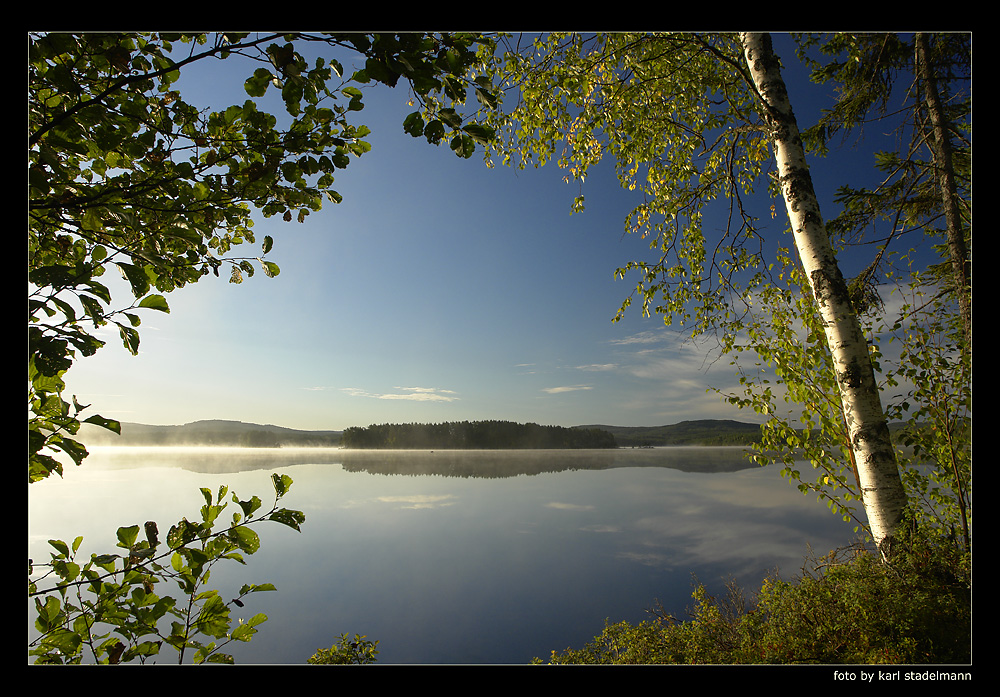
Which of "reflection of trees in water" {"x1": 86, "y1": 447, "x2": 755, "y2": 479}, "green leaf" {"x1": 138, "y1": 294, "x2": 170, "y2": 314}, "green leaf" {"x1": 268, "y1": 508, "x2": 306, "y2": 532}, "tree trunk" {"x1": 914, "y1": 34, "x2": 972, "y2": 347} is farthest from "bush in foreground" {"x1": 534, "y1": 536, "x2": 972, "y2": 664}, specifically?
"reflection of trees in water" {"x1": 86, "y1": 447, "x2": 755, "y2": 479}

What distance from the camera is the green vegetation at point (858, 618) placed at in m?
2.14

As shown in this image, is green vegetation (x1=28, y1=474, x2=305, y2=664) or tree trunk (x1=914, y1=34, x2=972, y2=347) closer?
green vegetation (x1=28, y1=474, x2=305, y2=664)

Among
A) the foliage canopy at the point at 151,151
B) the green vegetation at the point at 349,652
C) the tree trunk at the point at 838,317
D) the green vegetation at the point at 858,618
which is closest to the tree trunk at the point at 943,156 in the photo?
the tree trunk at the point at 838,317

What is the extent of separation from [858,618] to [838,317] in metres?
1.89

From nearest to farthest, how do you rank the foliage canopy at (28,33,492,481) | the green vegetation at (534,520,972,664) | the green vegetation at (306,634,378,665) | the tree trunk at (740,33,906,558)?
the foliage canopy at (28,33,492,481) → the green vegetation at (534,520,972,664) → the tree trunk at (740,33,906,558) → the green vegetation at (306,634,378,665)

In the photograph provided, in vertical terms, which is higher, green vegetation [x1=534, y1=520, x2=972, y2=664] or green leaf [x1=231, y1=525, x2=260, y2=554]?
green leaf [x1=231, y1=525, x2=260, y2=554]

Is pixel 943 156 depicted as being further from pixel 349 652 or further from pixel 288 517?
pixel 349 652

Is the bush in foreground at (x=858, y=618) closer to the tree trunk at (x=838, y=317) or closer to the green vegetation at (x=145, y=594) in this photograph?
the tree trunk at (x=838, y=317)

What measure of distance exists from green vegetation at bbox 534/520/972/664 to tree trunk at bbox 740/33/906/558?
21cm

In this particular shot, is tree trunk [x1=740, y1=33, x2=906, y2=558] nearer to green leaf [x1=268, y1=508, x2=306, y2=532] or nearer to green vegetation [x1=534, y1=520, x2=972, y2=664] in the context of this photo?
green vegetation [x1=534, y1=520, x2=972, y2=664]

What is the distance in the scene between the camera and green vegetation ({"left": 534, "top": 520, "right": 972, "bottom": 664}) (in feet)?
7.03

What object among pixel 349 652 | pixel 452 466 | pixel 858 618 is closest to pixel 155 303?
pixel 349 652

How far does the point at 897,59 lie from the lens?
374cm

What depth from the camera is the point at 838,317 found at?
2678 mm
